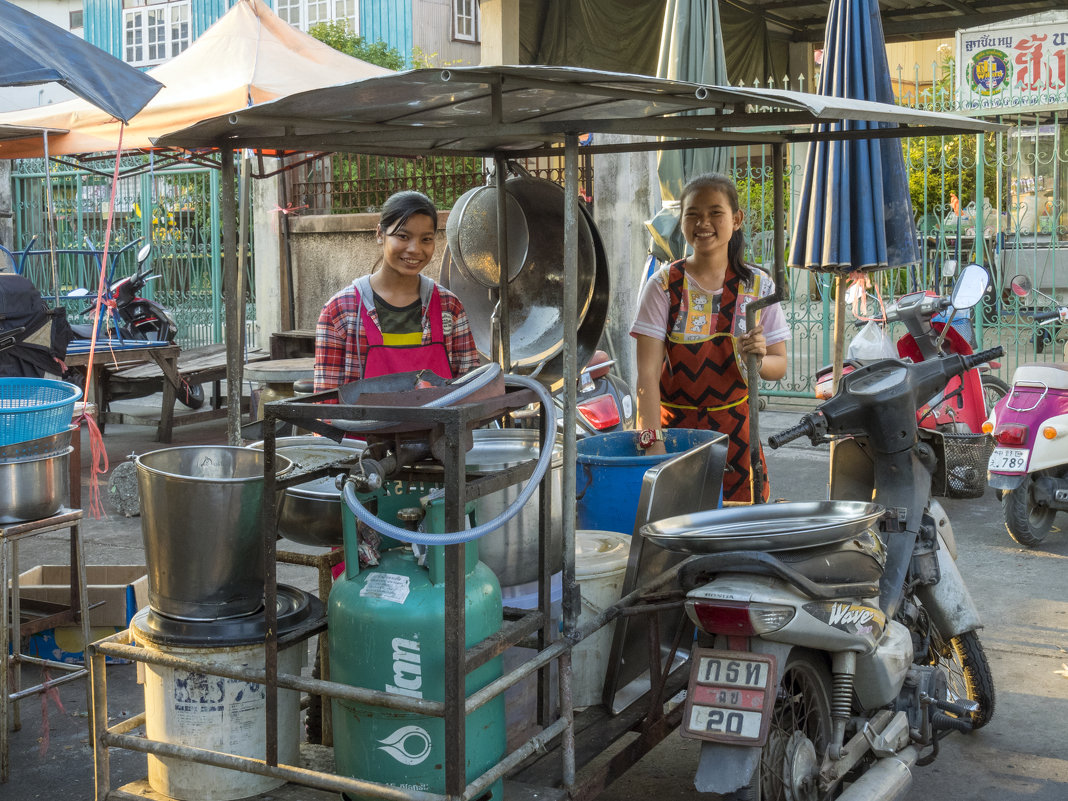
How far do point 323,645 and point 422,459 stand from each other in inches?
28.8

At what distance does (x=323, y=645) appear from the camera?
277 cm

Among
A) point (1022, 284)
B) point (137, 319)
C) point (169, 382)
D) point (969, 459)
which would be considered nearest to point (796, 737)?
point (969, 459)

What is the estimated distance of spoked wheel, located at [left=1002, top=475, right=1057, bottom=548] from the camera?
17.7 feet

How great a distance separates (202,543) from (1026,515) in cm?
443

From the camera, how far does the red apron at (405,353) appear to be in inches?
133

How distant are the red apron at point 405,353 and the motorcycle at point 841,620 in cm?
110

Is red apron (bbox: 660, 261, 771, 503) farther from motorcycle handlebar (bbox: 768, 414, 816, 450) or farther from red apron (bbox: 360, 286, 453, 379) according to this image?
red apron (bbox: 360, 286, 453, 379)

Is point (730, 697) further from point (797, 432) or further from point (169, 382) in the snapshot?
point (169, 382)

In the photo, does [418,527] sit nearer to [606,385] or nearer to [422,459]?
[422,459]

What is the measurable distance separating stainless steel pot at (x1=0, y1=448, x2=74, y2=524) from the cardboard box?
51 cm

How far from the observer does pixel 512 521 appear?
2.71 m

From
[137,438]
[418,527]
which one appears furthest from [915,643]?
[137,438]

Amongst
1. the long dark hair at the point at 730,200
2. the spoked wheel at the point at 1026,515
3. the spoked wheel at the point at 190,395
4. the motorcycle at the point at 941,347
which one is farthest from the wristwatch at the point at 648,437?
the spoked wheel at the point at 190,395

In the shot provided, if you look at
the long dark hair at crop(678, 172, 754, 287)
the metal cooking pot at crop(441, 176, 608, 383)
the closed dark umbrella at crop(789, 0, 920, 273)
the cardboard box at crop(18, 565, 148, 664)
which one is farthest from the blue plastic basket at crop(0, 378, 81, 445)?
the closed dark umbrella at crop(789, 0, 920, 273)
